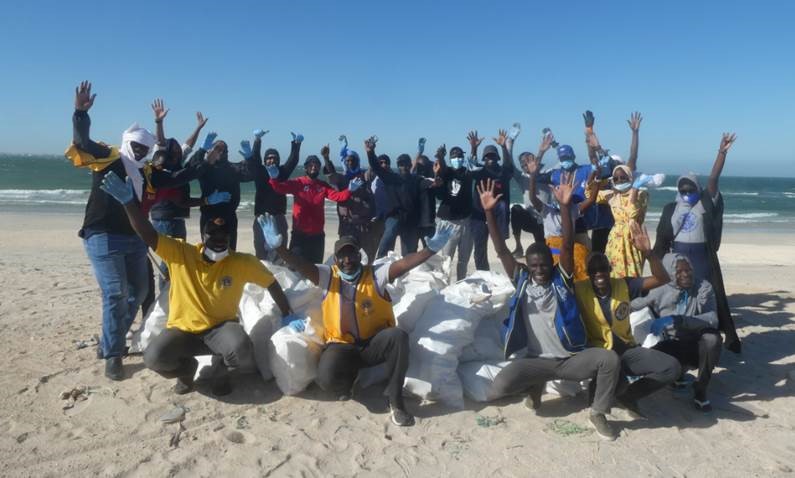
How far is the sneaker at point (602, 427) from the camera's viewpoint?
350 cm

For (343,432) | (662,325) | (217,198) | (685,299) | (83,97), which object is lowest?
(343,432)

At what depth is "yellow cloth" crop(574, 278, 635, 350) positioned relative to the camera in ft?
12.3

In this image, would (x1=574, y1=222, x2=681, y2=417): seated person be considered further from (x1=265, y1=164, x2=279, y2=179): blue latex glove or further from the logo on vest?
(x1=265, y1=164, x2=279, y2=179): blue latex glove

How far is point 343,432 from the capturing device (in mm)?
3553

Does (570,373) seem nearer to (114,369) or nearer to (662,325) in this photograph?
(662,325)

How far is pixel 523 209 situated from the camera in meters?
6.36

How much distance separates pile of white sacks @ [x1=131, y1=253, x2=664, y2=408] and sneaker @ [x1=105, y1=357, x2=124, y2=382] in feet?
0.84

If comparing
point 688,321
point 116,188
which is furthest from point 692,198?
point 116,188

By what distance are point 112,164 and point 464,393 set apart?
3.04 m

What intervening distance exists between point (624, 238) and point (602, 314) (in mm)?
1826

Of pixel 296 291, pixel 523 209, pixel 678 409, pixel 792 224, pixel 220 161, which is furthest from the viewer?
pixel 792 224

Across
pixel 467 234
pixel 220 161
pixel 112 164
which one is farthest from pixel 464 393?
pixel 220 161

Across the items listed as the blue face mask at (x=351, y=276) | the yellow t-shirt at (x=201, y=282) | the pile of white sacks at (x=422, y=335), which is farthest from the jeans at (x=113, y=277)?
the blue face mask at (x=351, y=276)

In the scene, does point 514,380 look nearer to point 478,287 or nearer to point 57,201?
point 478,287
